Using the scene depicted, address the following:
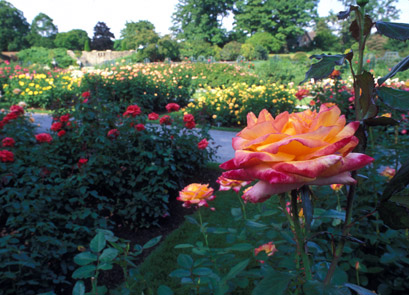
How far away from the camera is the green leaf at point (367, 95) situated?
Result: 15.8 inches

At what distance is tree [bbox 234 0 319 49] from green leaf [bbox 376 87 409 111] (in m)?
36.6

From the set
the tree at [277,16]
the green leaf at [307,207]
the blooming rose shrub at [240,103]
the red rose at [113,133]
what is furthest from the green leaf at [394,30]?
the tree at [277,16]

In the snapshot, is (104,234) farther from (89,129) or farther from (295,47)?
(295,47)

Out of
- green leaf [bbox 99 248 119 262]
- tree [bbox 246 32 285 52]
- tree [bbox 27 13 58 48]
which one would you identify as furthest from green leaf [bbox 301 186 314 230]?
tree [bbox 27 13 58 48]

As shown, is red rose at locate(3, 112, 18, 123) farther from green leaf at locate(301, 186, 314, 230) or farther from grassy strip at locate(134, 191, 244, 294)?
green leaf at locate(301, 186, 314, 230)

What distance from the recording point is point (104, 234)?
2.78 feet

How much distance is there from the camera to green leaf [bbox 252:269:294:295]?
0.42 m

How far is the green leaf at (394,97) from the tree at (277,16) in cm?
3659

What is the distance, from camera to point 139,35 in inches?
1099

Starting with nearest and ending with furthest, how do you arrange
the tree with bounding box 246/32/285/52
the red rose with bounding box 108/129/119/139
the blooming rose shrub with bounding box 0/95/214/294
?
the blooming rose shrub with bounding box 0/95/214/294 → the red rose with bounding box 108/129/119/139 → the tree with bounding box 246/32/285/52

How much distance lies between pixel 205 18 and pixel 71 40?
2344cm

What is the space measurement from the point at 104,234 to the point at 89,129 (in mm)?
2502

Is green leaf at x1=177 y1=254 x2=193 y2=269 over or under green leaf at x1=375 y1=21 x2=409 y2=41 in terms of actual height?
under

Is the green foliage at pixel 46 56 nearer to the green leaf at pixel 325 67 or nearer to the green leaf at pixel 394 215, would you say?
the green leaf at pixel 325 67
